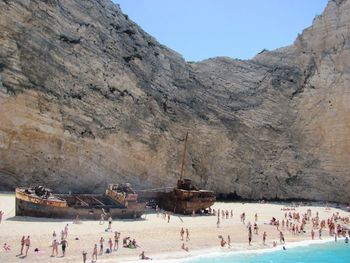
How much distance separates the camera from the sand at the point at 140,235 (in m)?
18.2

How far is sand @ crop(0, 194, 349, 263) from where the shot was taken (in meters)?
18.2

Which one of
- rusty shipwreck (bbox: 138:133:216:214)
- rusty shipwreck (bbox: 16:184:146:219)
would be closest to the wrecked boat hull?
rusty shipwreck (bbox: 16:184:146:219)

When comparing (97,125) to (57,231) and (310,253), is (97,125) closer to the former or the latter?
(57,231)

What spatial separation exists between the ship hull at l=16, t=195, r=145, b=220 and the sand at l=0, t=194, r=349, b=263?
1.79 feet

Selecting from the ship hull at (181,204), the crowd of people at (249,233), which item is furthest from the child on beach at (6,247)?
the ship hull at (181,204)

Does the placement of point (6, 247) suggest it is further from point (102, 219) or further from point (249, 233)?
point (249, 233)

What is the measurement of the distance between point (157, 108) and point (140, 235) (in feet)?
64.8

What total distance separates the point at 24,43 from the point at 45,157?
9357 mm

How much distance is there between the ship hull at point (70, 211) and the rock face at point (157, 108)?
7.08 m

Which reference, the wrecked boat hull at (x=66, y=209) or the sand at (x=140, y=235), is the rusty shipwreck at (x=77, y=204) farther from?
the sand at (x=140, y=235)

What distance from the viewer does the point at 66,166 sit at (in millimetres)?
32750

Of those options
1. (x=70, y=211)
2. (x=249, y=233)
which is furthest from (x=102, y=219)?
(x=249, y=233)

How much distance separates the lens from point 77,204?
89.9 ft

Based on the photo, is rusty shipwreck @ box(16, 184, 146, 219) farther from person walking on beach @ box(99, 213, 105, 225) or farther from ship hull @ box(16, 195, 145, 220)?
person walking on beach @ box(99, 213, 105, 225)
